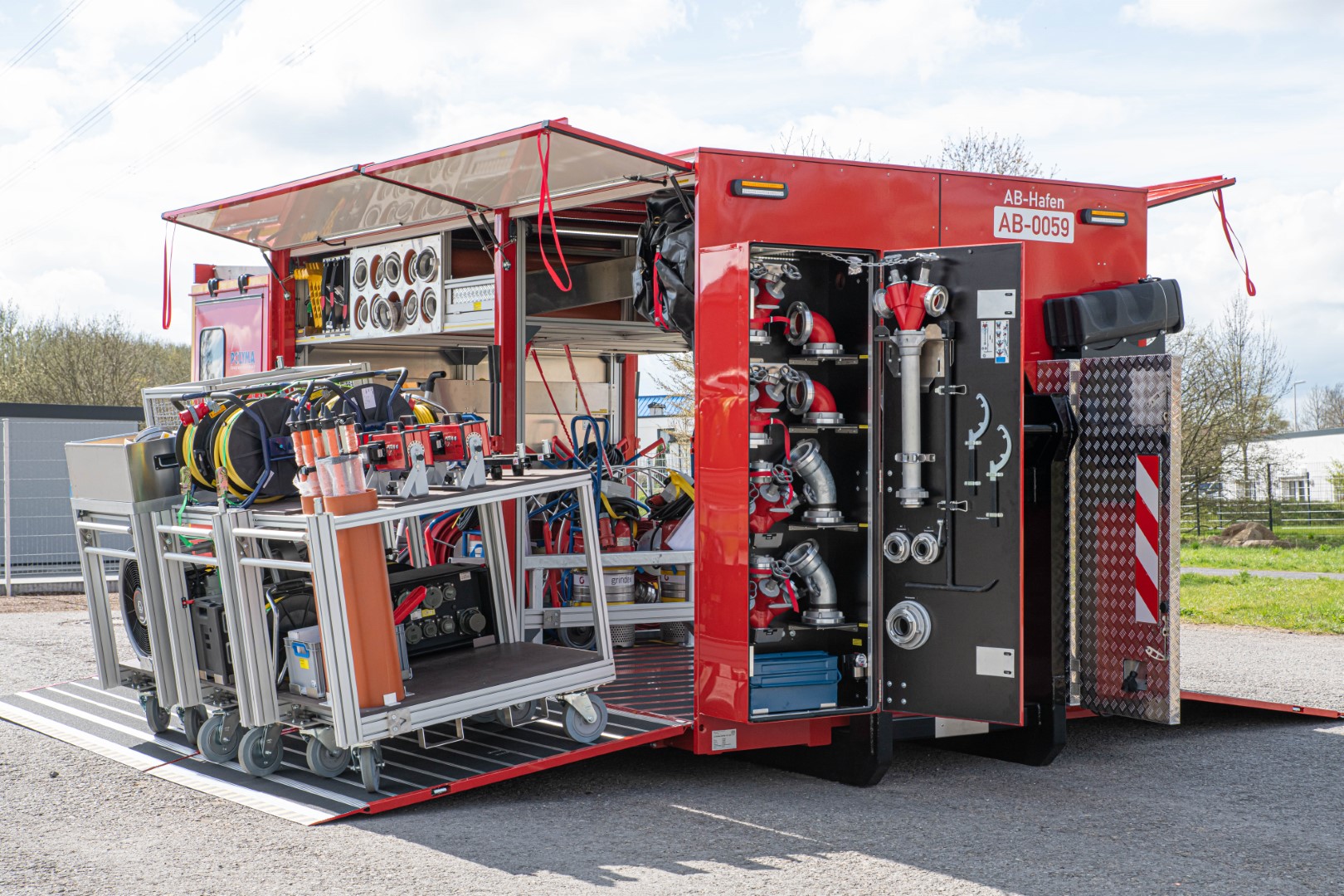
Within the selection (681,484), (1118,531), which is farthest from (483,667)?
(1118,531)

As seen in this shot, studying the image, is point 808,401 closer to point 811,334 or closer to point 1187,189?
point 811,334

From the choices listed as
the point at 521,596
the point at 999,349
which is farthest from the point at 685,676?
the point at 999,349

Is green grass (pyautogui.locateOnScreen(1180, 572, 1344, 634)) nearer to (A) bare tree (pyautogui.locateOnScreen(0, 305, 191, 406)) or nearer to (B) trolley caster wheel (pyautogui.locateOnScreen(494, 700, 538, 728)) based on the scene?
(B) trolley caster wheel (pyautogui.locateOnScreen(494, 700, 538, 728))

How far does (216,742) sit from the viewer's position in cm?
634

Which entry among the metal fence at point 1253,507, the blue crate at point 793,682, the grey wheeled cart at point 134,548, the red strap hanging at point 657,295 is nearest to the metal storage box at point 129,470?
Answer: the grey wheeled cart at point 134,548

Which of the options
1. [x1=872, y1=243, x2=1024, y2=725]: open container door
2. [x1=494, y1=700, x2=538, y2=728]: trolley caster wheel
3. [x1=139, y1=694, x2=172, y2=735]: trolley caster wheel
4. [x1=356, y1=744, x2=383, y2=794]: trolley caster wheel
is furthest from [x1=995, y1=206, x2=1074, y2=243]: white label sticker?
[x1=139, y1=694, x2=172, y2=735]: trolley caster wheel

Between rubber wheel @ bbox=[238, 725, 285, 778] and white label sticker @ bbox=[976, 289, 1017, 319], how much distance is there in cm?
382

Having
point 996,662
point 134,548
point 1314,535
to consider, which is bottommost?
point 1314,535

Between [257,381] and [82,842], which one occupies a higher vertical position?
[257,381]

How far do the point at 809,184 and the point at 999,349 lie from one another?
1236 mm

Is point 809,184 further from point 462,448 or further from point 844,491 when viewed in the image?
point 462,448

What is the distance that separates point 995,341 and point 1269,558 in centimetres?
1679

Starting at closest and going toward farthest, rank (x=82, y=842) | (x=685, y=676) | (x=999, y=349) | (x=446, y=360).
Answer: (x=82, y=842)
(x=999, y=349)
(x=685, y=676)
(x=446, y=360)

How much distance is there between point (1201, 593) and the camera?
589 inches
